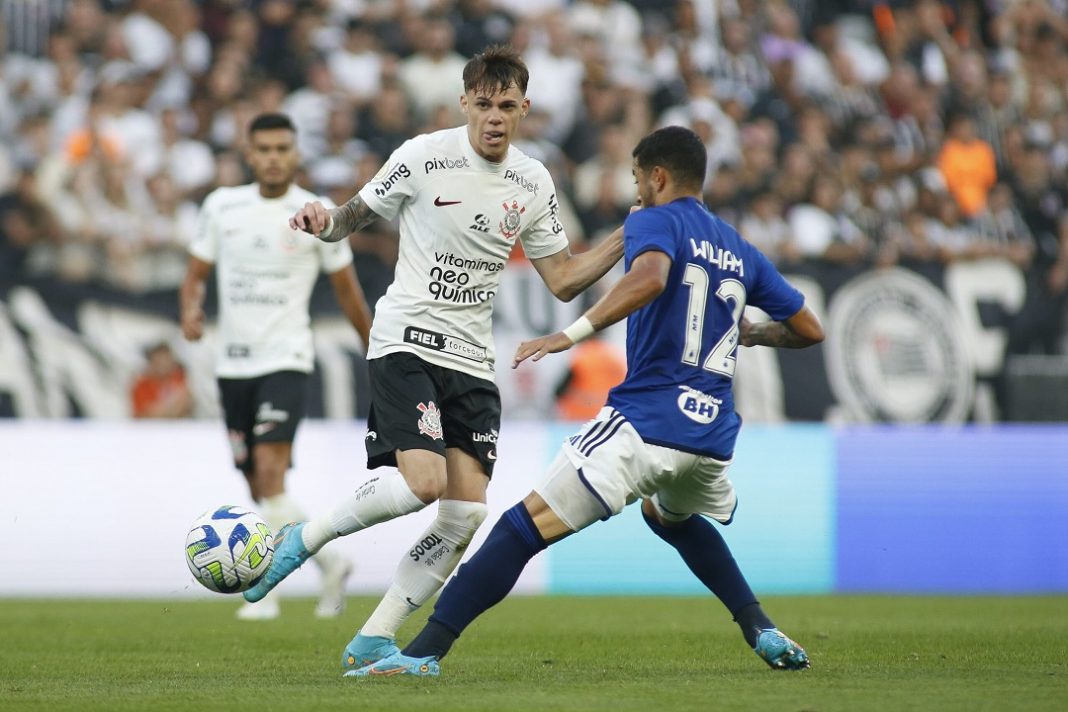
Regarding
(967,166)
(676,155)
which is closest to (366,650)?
(676,155)

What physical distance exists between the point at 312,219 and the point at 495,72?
37.8 inches

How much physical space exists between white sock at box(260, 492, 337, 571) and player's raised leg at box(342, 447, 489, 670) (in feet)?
9.98

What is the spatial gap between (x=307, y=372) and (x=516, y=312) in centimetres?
367

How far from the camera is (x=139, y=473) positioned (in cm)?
1156

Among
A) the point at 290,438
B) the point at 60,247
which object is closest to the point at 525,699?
the point at 290,438

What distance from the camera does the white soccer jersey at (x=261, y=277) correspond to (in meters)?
9.46

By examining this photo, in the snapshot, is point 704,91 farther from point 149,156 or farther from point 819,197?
point 149,156

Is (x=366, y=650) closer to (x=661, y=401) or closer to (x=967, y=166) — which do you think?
(x=661, y=401)

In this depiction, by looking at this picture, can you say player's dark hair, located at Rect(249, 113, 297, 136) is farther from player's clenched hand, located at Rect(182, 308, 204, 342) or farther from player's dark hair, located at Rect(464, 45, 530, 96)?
player's dark hair, located at Rect(464, 45, 530, 96)

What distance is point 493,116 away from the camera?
6.29 m

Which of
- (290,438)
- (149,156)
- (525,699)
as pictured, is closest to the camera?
(525,699)

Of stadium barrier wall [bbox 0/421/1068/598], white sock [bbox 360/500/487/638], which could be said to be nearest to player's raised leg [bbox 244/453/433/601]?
white sock [bbox 360/500/487/638]

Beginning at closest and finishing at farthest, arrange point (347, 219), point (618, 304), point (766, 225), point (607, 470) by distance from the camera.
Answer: point (618, 304) < point (607, 470) < point (347, 219) < point (766, 225)

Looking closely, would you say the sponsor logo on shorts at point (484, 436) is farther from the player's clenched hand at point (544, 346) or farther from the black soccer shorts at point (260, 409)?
the black soccer shorts at point (260, 409)
